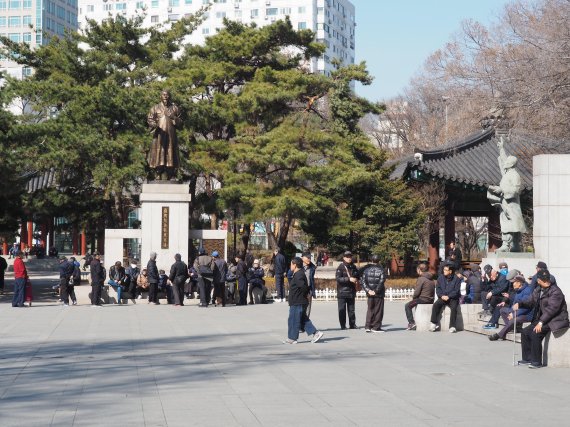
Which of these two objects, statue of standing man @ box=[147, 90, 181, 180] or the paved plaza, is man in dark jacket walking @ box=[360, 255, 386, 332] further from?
statue of standing man @ box=[147, 90, 181, 180]

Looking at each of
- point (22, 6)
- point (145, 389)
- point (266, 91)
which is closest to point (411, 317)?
point (145, 389)

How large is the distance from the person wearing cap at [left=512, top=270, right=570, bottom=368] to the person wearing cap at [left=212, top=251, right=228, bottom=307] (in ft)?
46.6

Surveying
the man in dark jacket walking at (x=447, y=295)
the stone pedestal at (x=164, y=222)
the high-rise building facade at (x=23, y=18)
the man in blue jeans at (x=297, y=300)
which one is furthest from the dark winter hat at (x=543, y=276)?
the high-rise building facade at (x=23, y=18)

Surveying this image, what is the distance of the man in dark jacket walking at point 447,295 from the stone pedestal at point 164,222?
12.6m

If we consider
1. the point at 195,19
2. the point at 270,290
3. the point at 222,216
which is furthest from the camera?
the point at 195,19

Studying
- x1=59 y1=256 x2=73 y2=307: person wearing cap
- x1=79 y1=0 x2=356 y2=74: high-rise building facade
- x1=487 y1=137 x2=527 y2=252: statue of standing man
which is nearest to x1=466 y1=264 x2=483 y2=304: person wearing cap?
x1=487 y1=137 x2=527 y2=252: statue of standing man

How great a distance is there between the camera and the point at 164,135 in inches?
1261

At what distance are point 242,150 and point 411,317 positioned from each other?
18228mm

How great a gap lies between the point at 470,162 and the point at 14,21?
8812 centimetres

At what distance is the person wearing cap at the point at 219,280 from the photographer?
2777cm

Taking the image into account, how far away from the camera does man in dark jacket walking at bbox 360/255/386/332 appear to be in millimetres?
19500

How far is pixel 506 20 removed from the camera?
29.5 m

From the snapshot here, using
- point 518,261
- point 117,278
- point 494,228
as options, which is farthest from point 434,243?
point 518,261

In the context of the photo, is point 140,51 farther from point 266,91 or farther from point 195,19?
point 266,91
